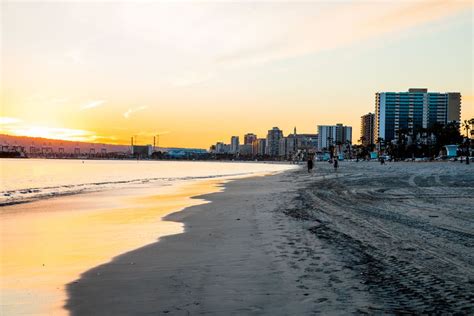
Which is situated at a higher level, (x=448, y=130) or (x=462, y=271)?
(x=448, y=130)

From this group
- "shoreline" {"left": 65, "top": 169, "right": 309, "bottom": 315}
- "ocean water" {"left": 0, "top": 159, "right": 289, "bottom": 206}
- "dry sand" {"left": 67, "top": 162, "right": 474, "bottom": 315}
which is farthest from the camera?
"ocean water" {"left": 0, "top": 159, "right": 289, "bottom": 206}

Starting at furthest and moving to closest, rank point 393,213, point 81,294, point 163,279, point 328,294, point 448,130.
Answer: point 448,130
point 393,213
point 163,279
point 81,294
point 328,294

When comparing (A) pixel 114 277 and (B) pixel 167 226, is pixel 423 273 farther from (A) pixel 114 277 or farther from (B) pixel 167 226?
(B) pixel 167 226

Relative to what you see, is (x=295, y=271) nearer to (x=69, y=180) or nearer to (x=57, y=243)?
(x=57, y=243)

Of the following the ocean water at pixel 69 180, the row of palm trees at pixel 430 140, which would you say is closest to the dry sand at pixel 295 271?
the ocean water at pixel 69 180

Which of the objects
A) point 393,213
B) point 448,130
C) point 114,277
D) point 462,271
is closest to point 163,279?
point 114,277

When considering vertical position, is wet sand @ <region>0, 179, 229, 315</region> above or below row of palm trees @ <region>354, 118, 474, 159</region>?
below

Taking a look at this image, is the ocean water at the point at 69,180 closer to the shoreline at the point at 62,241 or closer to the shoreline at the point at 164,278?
the shoreline at the point at 62,241

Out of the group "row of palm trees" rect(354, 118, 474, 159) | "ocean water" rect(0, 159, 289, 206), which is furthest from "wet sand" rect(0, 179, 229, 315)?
"row of palm trees" rect(354, 118, 474, 159)

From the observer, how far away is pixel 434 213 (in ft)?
43.9

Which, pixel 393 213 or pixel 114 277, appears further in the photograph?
pixel 393 213

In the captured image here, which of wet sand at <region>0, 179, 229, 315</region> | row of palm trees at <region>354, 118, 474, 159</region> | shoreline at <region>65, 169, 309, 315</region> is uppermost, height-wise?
row of palm trees at <region>354, 118, 474, 159</region>

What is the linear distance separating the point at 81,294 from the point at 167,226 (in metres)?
6.72

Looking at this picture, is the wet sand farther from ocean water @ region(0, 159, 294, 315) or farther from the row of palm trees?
the row of palm trees
